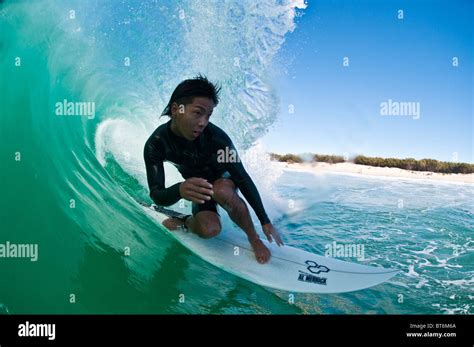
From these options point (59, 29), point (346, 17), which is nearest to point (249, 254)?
point (346, 17)

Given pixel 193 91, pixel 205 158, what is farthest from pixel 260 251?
pixel 193 91

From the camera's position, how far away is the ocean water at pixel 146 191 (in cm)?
355

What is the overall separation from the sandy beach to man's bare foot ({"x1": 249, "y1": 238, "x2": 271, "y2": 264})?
0.64m

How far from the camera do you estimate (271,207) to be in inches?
146

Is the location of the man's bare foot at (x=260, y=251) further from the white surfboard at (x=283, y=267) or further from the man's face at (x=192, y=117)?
the man's face at (x=192, y=117)

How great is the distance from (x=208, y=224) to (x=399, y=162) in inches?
64.5

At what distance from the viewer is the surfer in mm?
3432

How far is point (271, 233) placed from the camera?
3545 mm

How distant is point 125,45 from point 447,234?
9.82 feet

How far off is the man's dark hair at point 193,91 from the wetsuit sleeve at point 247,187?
507 mm

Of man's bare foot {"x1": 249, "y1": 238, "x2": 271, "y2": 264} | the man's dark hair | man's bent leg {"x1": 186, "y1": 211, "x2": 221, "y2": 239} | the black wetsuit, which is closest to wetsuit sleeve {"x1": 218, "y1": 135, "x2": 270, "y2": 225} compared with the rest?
the black wetsuit

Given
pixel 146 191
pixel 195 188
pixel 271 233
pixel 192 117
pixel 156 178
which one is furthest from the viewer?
pixel 146 191

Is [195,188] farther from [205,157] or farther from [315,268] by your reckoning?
[315,268]

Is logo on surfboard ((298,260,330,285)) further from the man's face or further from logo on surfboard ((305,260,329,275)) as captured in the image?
the man's face
